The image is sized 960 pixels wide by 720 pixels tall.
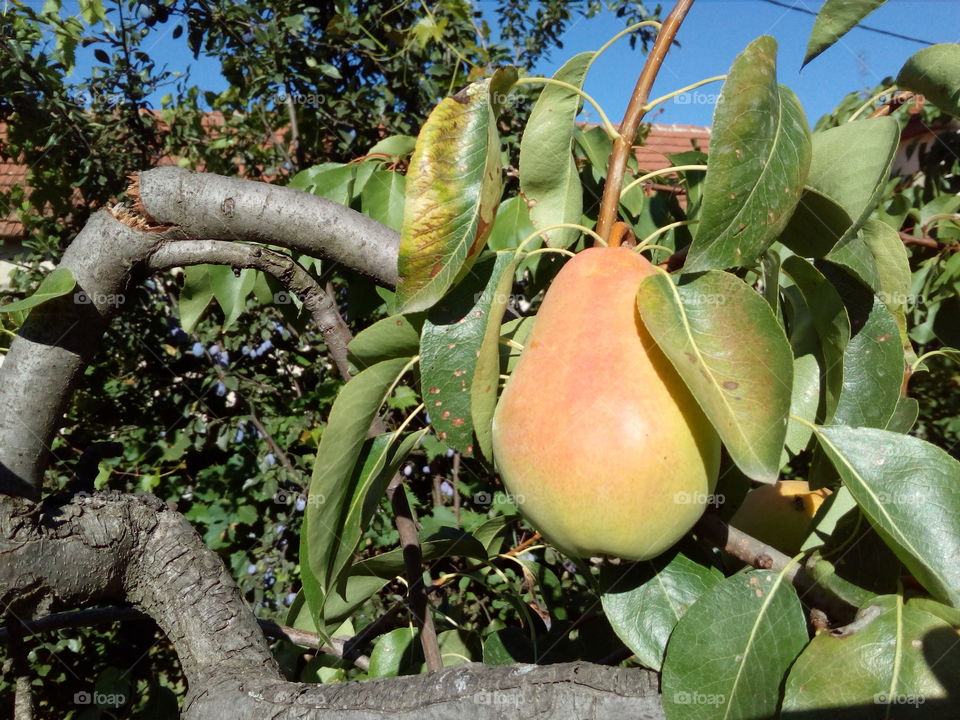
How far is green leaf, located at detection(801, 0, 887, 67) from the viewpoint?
2.28ft

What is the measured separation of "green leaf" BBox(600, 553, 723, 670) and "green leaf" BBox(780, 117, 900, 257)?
342mm

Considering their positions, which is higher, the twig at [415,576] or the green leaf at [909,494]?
the green leaf at [909,494]

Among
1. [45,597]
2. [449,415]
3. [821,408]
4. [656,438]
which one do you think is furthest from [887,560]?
[45,597]

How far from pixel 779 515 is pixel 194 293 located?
1.14m

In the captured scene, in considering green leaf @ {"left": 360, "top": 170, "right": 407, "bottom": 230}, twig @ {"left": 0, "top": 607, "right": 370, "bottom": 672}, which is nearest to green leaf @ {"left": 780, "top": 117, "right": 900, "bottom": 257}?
green leaf @ {"left": 360, "top": 170, "right": 407, "bottom": 230}

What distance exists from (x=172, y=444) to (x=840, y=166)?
2.68 m

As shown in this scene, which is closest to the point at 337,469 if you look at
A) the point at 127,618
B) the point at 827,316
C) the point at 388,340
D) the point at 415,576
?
the point at 388,340

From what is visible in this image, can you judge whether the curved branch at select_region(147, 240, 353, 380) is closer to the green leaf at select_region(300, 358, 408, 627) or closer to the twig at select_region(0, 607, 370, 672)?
the green leaf at select_region(300, 358, 408, 627)

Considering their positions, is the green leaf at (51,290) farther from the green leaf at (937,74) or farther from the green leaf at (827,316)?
the green leaf at (937,74)

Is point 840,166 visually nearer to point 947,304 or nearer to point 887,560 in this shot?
point 887,560

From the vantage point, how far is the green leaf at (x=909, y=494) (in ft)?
1.93

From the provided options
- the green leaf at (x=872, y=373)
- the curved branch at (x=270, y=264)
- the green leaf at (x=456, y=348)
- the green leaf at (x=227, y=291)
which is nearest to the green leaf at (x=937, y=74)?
the green leaf at (x=872, y=373)

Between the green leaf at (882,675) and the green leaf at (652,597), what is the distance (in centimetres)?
12

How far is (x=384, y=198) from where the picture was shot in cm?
132
